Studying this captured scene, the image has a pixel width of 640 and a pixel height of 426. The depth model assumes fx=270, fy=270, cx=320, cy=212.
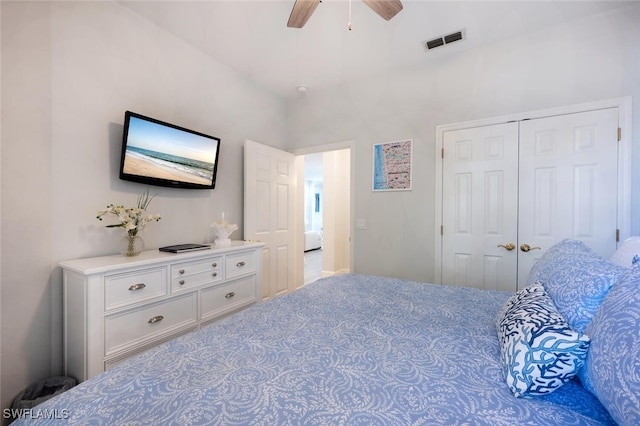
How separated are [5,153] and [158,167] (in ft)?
2.75

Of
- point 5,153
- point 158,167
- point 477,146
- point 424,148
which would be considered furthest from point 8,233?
point 477,146

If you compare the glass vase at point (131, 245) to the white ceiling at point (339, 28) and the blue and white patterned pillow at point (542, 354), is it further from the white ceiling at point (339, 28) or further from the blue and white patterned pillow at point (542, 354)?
the blue and white patterned pillow at point (542, 354)

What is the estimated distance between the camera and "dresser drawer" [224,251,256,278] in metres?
2.41

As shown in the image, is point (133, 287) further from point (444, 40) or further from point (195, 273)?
point (444, 40)

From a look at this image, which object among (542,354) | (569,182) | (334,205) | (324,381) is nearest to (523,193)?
(569,182)

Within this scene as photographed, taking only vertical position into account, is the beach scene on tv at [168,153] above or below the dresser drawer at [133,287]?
above

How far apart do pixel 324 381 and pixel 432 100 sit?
289 centimetres

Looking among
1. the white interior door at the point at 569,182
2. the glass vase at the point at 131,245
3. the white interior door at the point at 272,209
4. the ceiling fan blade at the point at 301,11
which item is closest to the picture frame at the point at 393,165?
the white interior door at the point at 569,182

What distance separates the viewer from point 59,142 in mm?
1783

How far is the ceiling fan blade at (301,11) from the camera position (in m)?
1.72

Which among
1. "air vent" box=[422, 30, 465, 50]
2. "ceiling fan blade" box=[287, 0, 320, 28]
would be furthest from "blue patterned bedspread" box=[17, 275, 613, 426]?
"air vent" box=[422, 30, 465, 50]

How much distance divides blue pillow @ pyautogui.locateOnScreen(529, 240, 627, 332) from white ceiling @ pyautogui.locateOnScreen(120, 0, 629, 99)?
79.8 inches

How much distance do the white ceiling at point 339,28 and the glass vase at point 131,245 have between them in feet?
5.95

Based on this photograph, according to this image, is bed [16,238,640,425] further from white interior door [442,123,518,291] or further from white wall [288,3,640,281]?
white wall [288,3,640,281]
